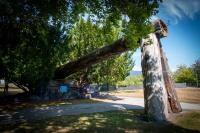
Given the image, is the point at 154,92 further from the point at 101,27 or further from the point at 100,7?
the point at 100,7

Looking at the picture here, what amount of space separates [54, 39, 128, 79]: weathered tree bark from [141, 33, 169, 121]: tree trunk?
1968 mm

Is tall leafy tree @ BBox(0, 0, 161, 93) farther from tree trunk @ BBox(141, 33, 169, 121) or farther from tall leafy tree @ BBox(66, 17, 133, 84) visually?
tall leafy tree @ BBox(66, 17, 133, 84)

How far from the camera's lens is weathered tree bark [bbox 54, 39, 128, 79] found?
10768 millimetres

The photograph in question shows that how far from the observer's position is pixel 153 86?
8.23 meters

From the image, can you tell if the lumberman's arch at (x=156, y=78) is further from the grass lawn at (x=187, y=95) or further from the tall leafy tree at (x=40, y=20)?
the grass lawn at (x=187, y=95)

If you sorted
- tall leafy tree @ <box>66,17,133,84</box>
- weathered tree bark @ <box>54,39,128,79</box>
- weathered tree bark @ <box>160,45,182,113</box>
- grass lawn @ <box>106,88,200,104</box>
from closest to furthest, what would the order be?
weathered tree bark @ <box>160,45,182,113</box>, weathered tree bark @ <box>54,39,128,79</box>, grass lawn @ <box>106,88,200,104</box>, tall leafy tree @ <box>66,17,133,84</box>

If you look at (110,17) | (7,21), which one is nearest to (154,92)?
(110,17)

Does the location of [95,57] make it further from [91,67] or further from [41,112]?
[91,67]

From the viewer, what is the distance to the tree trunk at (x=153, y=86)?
795 cm

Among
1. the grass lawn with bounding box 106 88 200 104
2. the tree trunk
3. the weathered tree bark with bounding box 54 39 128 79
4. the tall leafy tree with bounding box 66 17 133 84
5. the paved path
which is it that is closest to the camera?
the paved path

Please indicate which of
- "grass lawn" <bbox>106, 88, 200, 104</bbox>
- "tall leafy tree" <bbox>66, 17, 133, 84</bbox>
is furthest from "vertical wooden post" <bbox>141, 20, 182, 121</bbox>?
"tall leafy tree" <bbox>66, 17, 133, 84</bbox>

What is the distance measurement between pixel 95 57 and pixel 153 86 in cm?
575

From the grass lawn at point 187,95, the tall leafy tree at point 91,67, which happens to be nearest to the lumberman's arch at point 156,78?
the grass lawn at point 187,95

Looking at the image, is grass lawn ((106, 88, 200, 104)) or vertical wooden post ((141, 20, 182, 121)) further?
grass lawn ((106, 88, 200, 104))
